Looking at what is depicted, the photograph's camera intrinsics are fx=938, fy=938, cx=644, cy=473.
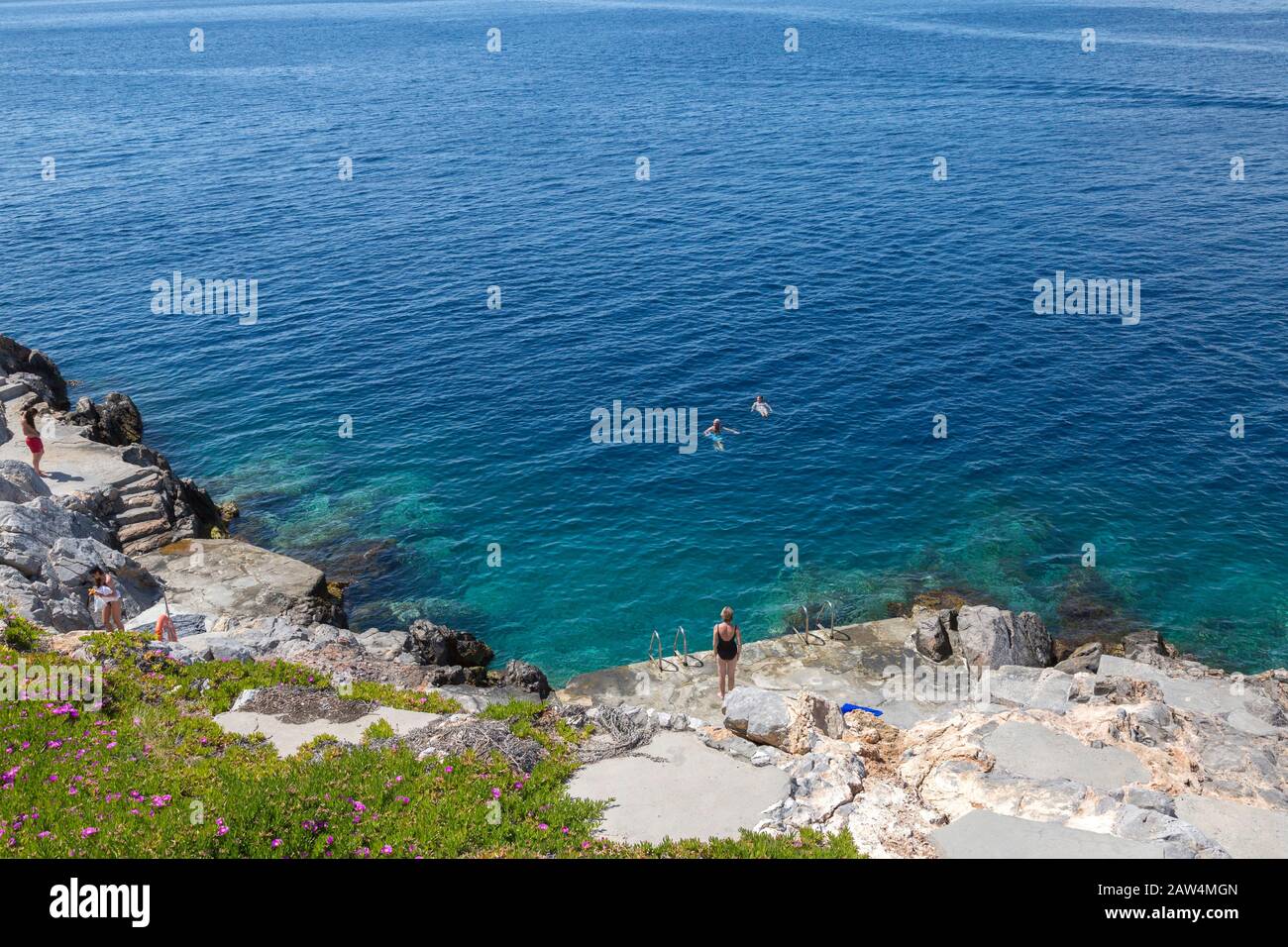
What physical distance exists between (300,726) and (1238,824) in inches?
870

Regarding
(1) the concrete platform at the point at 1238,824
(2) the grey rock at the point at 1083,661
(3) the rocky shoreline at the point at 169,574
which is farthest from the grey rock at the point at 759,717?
(2) the grey rock at the point at 1083,661

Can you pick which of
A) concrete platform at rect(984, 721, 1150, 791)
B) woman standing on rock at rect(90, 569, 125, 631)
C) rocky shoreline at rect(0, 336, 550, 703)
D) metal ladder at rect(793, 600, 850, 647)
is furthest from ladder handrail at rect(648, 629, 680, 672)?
woman standing on rock at rect(90, 569, 125, 631)

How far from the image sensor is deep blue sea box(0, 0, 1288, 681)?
43.3 m

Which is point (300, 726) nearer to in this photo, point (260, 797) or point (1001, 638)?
point (260, 797)

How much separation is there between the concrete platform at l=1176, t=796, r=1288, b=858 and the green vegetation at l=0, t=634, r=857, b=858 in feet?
27.9

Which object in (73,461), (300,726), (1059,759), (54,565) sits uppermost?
(73,461)

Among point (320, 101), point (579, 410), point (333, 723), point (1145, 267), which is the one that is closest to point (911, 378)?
point (579, 410)

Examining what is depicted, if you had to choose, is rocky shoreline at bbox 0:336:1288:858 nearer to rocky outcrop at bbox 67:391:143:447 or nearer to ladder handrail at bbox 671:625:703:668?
ladder handrail at bbox 671:625:703:668

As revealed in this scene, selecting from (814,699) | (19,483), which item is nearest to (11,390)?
(19,483)

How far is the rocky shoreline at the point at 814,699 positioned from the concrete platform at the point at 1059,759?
6cm

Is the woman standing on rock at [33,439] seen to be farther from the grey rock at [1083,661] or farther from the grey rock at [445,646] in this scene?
the grey rock at [1083,661]

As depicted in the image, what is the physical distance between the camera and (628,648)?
39.4 metres

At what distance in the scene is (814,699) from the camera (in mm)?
25391
